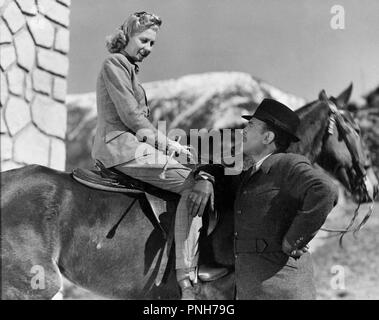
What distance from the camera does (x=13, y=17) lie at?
4.05 m

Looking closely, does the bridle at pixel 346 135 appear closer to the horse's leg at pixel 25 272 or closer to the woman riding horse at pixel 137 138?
the woman riding horse at pixel 137 138

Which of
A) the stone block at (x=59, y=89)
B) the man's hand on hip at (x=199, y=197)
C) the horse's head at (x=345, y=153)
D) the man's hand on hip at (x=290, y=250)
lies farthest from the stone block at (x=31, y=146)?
the man's hand on hip at (x=290, y=250)

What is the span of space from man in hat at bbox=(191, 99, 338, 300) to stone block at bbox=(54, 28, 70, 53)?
1912 mm

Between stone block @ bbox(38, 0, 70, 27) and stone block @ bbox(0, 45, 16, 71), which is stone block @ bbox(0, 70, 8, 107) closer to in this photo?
stone block @ bbox(0, 45, 16, 71)

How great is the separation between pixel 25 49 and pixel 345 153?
205 cm

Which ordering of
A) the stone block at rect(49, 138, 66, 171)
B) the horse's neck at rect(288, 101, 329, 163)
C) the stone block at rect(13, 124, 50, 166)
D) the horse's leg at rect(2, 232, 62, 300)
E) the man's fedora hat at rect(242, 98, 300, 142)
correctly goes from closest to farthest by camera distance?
1. the horse's leg at rect(2, 232, 62, 300)
2. the man's fedora hat at rect(242, 98, 300, 142)
3. the horse's neck at rect(288, 101, 329, 163)
4. the stone block at rect(13, 124, 50, 166)
5. the stone block at rect(49, 138, 66, 171)

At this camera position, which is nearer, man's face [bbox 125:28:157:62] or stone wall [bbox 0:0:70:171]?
man's face [bbox 125:28:157:62]

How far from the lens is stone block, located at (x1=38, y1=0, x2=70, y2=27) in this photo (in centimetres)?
430

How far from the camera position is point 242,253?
9.75ft

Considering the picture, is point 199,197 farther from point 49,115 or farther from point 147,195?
point 49,115

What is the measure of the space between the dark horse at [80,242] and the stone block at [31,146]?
3.06ft

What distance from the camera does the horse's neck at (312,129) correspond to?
12.5 feet

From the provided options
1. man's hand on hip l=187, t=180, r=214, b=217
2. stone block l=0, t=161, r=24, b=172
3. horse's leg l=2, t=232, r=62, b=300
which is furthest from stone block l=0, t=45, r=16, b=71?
man's hand on hip l=187, t=180, r=214, b=217

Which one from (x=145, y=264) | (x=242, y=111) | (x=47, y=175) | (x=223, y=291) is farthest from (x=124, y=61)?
(x=242, y=111)
